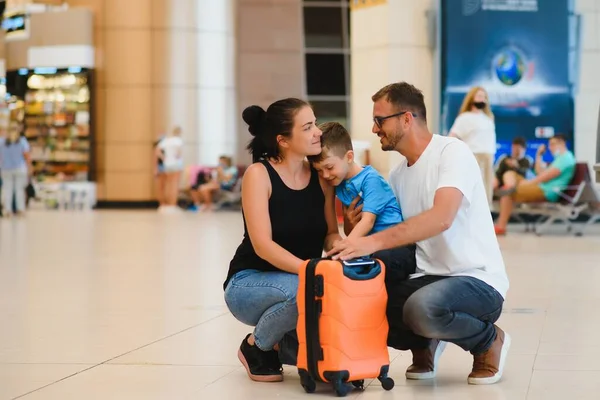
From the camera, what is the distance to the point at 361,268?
4.81 metres

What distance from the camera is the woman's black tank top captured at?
5176mm

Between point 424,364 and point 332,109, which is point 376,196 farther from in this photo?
point 332,109

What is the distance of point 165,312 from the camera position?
782 centimetres

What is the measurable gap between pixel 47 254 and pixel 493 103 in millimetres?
8321

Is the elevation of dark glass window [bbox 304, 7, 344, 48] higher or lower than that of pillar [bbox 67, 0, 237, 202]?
higher

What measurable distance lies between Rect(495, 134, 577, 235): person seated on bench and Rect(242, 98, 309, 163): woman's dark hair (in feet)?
37.7

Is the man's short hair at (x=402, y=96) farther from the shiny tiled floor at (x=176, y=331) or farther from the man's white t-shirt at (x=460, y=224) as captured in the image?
the shiny tiled floor at (x=176, y=331)

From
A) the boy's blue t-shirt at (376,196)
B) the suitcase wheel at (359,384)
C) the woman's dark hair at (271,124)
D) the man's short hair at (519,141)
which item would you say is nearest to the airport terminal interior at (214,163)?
the suitcase wheel at (359,384)

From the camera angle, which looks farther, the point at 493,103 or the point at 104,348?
the point at 493,103

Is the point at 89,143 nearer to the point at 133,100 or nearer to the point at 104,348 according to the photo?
the point at 133,100

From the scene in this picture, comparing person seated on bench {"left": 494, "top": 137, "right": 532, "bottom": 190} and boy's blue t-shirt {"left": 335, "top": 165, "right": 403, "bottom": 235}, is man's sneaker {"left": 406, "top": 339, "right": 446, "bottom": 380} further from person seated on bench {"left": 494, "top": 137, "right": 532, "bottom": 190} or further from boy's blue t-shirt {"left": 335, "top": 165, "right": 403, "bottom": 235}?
person seated on bench {"left": 494, "top": 137, "right": 532, "bottom": 190}

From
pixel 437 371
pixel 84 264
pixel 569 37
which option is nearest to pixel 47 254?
pixel 84 264

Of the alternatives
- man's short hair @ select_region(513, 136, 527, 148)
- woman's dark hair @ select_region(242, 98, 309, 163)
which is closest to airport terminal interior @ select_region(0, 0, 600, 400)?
woman's dark hair @ select_region(242, 98, 309, 163)

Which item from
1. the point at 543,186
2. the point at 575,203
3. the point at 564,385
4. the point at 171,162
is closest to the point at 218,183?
the point at 171,162
